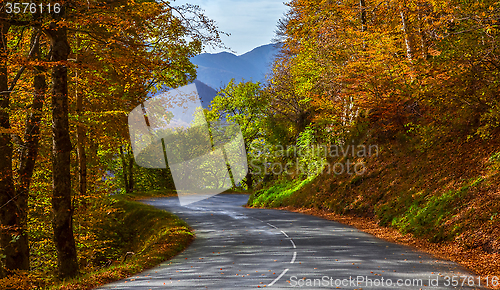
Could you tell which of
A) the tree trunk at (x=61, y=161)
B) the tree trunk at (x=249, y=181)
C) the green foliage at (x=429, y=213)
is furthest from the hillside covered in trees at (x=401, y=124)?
the tree trunk at (x=249, y=181)

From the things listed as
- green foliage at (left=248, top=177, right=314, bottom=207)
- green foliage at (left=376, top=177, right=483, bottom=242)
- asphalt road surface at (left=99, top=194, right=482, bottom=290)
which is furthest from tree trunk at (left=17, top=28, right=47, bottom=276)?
green foliage at (left=248, top=177, right=314, bottom=207)

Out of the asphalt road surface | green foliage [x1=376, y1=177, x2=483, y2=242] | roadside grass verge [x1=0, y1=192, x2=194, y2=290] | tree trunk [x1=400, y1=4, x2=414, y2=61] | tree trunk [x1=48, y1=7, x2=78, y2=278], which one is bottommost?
roadside grass verge [x1=0, y1=192, x2=194, y2=290]

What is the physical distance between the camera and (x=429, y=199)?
50.6 feet

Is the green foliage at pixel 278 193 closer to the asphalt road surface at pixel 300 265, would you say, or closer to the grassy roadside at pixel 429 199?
the grassy roadside at pixel 429 199

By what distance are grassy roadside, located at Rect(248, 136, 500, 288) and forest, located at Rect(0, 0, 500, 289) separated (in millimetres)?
75

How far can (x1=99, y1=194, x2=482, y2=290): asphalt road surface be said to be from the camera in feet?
29.0

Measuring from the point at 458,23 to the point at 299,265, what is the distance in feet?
29.9

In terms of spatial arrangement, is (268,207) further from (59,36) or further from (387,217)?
(59,36)

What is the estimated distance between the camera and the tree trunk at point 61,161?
36.0ft

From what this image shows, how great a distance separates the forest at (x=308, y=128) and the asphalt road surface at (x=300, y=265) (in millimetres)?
1226

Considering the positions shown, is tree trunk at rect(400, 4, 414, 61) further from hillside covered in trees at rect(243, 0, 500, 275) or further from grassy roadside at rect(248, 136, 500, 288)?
grassy roadside at rect(248, 136, 500, 288)

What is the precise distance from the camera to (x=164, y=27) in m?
12.6

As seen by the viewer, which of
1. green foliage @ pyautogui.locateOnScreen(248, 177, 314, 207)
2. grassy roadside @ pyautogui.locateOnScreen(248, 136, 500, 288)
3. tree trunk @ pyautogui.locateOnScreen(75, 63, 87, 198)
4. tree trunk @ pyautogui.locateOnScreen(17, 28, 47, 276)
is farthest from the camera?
green foliage @ pyautogui.locateOnScreen(248, 177, 314, 207)

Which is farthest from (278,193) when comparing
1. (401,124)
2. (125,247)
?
(125,247)
